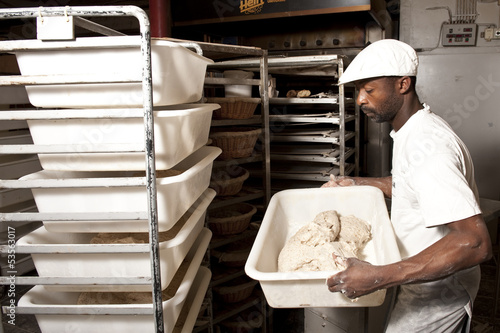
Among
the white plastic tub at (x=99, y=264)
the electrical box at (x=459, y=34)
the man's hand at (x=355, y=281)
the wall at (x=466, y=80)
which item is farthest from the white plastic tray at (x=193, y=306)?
the electrical box at (x=459, y=34)

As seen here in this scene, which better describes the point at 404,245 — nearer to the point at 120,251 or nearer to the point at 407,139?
the point at 407,139

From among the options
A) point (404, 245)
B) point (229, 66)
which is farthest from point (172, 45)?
point (229, 66)

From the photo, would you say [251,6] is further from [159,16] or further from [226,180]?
[226,180]

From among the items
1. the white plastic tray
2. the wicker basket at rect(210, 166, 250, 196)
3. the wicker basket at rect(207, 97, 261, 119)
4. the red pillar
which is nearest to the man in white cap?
the white plastic tray

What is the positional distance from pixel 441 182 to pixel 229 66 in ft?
5.53

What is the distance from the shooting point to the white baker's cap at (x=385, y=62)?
55.4 inches

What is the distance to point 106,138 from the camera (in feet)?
3.95

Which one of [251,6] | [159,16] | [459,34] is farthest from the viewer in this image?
[459,34]

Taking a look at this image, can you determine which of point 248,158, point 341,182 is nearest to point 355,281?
point 341,182

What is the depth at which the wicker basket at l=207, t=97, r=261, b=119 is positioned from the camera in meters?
2.30

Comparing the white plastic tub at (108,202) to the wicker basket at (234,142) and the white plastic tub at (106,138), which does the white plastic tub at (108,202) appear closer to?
the white plastic tub at (106,138)

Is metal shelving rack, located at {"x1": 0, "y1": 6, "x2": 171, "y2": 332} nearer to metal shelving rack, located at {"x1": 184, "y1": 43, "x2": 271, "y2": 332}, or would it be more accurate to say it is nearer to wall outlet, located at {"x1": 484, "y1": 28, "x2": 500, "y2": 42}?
metal shelving rack, located at {"x1": 184, "y1": 43, "x2": 271, "y2": 332}

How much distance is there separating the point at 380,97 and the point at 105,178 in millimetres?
971

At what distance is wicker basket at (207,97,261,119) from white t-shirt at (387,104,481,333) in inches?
38.1
